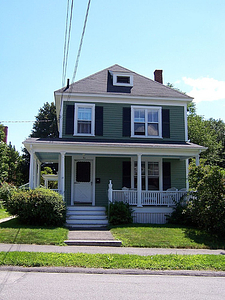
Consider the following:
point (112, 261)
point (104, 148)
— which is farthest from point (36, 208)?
point (112, 261)

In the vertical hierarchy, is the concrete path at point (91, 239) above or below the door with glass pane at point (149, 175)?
below

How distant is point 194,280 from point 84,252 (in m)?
3.18

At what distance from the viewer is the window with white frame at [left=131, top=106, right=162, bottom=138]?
52.8 feet

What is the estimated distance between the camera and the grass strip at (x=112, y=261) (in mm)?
6984

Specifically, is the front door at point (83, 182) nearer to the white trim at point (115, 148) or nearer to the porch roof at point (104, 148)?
the porch roof at point (104, 148)

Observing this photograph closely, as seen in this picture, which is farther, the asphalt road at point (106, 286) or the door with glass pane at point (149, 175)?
the door with glass pane at point (149, 175)

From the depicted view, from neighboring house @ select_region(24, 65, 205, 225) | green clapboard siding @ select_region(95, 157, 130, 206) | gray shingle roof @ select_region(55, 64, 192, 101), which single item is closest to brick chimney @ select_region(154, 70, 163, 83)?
gray shingle roof @ select_region(55, 64, 192, 101)

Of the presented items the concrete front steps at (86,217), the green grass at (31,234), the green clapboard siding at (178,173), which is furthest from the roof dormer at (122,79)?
the green grass at (31,234)

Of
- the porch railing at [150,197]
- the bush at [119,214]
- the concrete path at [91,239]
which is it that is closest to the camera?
the concrete path at [91,239]

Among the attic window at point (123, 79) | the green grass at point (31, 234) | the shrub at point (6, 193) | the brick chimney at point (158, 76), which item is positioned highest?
the brick chimney at point (158, 76)

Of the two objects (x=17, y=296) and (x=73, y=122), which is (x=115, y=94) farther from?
(x=17, y=296)

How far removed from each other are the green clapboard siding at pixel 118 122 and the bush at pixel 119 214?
4.10 metres

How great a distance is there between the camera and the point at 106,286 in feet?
18.7

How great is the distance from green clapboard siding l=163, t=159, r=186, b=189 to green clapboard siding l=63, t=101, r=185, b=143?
1240mm
